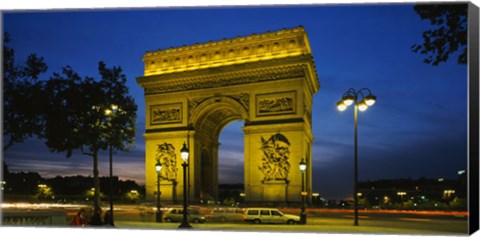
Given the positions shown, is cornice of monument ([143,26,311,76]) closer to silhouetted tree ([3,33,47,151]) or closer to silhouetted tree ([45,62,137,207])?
silhouetted tree ([45,62,137,207])

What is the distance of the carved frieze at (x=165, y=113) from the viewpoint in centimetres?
3776

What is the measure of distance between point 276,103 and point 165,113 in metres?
8.55

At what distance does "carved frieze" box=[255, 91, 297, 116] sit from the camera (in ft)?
111

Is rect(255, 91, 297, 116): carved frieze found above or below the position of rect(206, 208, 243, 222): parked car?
above

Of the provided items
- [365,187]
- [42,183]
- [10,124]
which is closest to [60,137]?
[10,124]

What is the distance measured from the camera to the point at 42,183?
6762 cm

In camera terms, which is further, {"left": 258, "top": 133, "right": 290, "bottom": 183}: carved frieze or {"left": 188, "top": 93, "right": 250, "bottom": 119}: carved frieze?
{"left": 188, "top": 93, "right": 250, "bottom": 119}: carved frieze

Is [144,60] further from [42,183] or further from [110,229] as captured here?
[42,183]

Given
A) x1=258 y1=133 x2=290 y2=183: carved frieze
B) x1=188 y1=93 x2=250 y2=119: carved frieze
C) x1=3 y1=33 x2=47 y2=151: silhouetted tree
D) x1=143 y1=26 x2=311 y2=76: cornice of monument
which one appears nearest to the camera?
x1=3 y1=33 x2=47 y2=151: silhouetted tree

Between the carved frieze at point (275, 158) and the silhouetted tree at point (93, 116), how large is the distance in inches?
330

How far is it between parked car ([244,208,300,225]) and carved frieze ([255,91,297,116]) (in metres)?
9.43

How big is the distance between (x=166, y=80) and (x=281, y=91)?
875cm

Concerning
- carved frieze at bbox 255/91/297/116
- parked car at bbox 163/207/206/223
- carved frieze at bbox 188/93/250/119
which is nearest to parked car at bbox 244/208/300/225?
parked car at bbox 163/207/206/223

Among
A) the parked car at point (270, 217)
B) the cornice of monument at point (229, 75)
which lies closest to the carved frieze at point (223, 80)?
the cornice of monument at point (229, 75)
